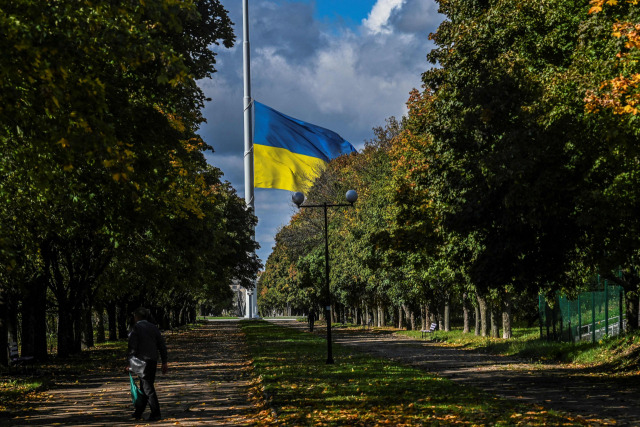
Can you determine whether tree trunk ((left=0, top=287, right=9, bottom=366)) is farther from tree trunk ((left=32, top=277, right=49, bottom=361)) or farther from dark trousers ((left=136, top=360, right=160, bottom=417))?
dark trousers ((left=136, top=360, right=160, bottom=417))

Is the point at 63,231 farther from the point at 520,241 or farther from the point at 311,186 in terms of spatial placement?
the point at 311,186

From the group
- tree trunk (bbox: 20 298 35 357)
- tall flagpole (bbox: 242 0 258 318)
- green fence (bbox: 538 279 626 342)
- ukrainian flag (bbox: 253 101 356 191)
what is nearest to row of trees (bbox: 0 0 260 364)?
tree trunk (bbox: 20 298 35 357)

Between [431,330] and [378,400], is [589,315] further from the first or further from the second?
[431,330]

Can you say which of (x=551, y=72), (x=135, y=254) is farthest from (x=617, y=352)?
(x=135, y=254)

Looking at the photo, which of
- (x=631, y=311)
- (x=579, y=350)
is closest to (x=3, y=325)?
(x=579, y=350)

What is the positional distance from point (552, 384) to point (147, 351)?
365 inches

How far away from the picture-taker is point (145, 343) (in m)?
11.4

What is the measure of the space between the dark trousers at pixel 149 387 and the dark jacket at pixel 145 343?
0.12 meters

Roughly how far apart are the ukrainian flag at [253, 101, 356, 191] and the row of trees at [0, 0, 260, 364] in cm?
2218

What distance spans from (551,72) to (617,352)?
25.3 ft

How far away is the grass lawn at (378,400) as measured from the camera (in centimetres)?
1088

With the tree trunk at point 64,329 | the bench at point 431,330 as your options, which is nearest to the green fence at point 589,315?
the bench at point 431,330

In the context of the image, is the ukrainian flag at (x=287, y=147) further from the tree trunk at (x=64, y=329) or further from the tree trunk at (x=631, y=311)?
the tree trunk at (x=631, y=311)

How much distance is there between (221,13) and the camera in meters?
22.6
